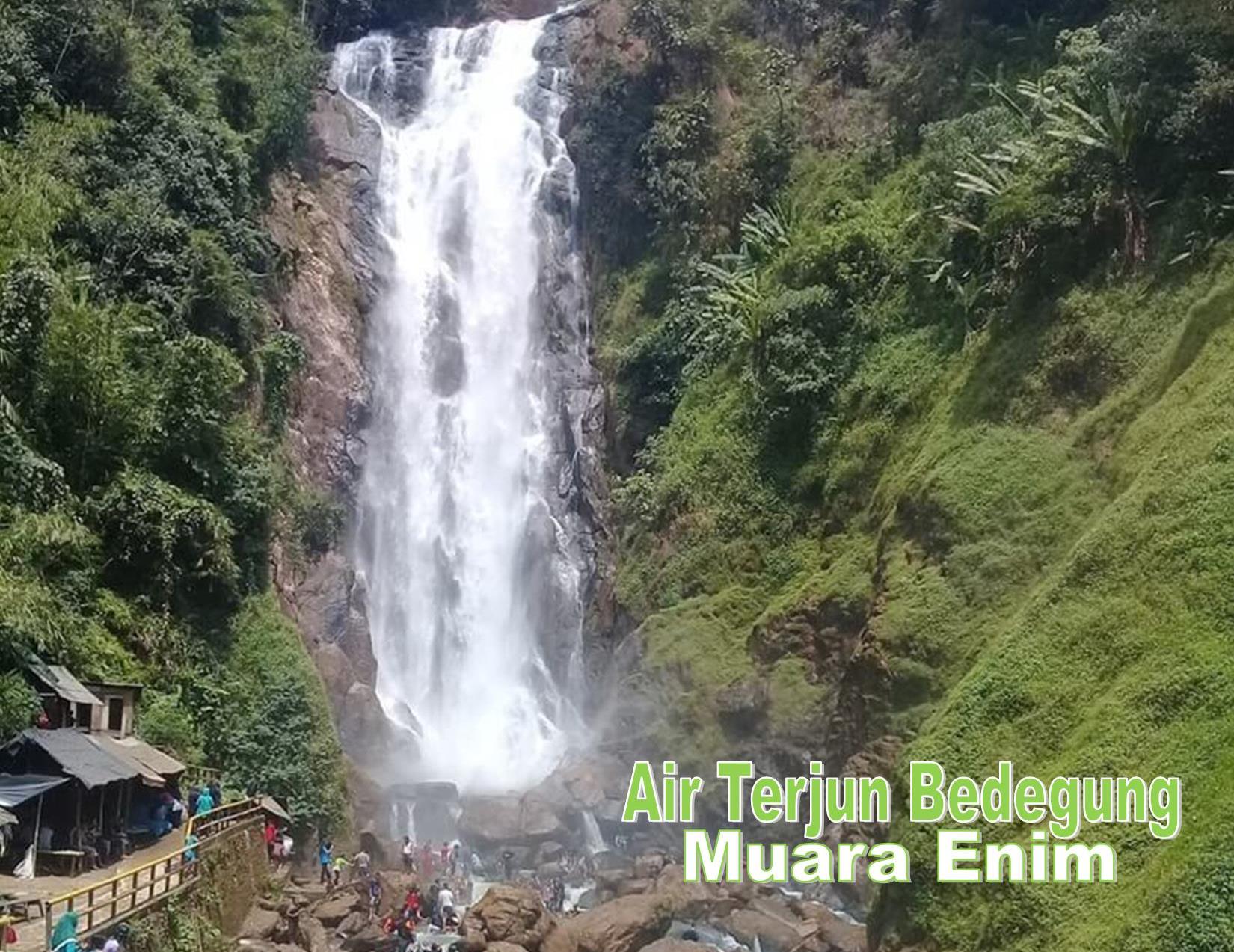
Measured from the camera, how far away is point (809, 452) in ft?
106

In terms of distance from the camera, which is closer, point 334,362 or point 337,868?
point 337,868

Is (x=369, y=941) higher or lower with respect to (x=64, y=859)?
lower

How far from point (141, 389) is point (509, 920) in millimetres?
12475

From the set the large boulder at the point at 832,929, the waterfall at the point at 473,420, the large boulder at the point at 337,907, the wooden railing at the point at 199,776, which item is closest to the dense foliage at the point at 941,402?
the large boulder at the point at 832,929

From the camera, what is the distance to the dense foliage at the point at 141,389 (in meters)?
22.2

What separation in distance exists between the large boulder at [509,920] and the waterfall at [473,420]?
11.4m

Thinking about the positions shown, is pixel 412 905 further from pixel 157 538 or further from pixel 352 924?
pixel 157 538

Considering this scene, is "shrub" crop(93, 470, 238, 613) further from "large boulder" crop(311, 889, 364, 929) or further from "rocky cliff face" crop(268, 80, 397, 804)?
"large boulder" crop(311, 889, 364, 929)

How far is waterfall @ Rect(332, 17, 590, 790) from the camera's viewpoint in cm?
3538

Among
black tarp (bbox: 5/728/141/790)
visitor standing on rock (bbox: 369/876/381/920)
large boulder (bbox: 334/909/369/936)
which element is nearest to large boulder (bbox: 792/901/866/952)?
visitor standing on rock (bbox: 369/876/381/920)

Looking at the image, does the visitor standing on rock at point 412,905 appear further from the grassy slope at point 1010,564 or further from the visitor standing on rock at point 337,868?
the grassy slope at point 1010,564

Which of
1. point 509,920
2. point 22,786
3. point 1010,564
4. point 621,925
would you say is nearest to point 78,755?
point 22,786

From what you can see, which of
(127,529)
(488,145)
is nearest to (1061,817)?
(127,529)

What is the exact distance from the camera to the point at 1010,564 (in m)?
22.2
